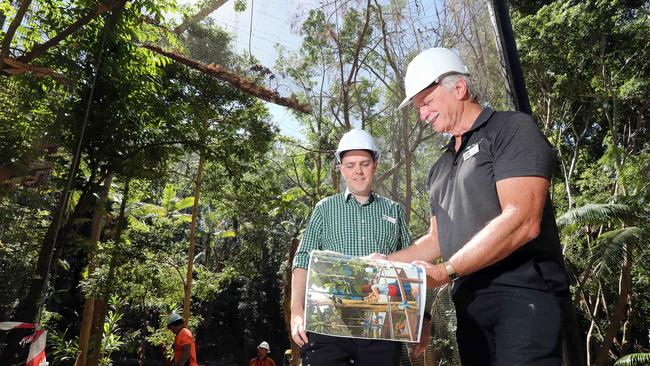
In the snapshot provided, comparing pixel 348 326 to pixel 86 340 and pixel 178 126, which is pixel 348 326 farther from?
pixel 86 340

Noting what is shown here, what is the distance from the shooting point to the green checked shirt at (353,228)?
6.72 feet

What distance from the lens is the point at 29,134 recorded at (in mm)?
4621

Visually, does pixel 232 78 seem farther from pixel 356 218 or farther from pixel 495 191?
pixel 495 191

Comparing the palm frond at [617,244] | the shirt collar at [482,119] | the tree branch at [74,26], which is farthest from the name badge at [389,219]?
the palm frond at [617,244]

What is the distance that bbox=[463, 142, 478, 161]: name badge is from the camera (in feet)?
4.43

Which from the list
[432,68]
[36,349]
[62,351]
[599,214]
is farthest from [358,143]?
[62,351]

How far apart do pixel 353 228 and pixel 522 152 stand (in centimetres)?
101

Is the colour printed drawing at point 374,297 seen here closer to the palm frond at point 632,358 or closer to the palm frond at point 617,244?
the palm frond at point 617,244

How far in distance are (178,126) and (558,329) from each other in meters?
8.64

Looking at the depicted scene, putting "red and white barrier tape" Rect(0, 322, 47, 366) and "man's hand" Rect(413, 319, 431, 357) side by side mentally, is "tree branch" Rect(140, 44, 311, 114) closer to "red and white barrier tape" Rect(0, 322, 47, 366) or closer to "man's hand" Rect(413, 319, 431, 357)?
"red and white barrier tape" Rect(0, 322, 47, 366)

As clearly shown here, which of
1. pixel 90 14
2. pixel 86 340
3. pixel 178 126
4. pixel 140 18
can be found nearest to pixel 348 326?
pixel 90 14

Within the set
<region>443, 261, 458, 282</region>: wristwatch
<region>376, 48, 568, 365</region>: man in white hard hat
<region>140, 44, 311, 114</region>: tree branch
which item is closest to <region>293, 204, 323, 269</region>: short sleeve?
<region>376, 48, 568, 365</region>: man in white hard hat

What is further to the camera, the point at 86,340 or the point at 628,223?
the point at 86,340

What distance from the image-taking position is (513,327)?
118 cm
